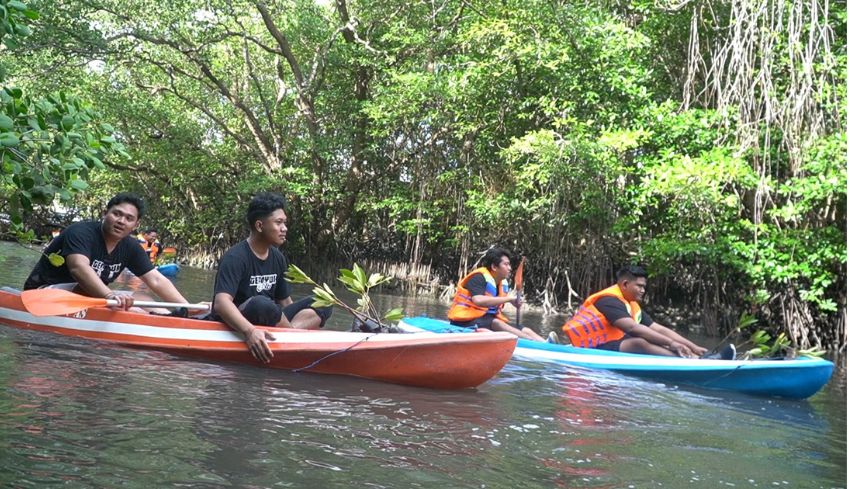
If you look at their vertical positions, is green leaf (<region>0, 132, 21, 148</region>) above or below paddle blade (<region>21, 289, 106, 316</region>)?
above

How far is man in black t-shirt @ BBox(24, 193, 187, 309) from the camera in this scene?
4.91 metres

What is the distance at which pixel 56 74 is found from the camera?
14.1 metres

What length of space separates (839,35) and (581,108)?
337cm

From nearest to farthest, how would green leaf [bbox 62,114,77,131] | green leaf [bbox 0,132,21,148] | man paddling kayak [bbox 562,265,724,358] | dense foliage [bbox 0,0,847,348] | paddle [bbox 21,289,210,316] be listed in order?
1. green leaf [bbox 0,132,21,148]
2. green leaf [bbox 62,114,77,131]
3. paddle [bbox 21,289,210,316]
4. man paddling kayak [bbox 562,265,724,358]
5. dense foliage [bbox 0,0,847,348]

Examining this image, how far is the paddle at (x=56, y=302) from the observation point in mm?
4824

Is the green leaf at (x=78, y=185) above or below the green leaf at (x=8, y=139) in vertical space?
below

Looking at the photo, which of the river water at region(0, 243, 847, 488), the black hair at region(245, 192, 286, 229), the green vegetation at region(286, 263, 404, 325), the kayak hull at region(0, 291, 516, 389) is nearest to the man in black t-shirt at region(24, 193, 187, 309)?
the river water at region(0, 243, 847, 488)

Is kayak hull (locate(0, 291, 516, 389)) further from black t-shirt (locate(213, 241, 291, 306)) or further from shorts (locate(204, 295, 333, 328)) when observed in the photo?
black t-shirt (locate(213, 241, 291, 306))

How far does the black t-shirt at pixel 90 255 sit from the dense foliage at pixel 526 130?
6.05m

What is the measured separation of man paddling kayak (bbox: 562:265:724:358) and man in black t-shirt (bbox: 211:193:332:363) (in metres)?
2.52

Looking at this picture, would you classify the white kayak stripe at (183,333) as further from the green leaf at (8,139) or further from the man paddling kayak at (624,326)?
the green leaf at (8,139)

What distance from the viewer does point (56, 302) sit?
4.86 metres

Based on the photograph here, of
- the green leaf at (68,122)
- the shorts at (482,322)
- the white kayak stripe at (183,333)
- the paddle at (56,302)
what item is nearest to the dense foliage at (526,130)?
the shorts at (482,322)

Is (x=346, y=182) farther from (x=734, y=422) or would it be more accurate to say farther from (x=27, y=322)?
(x=734, y=422)
